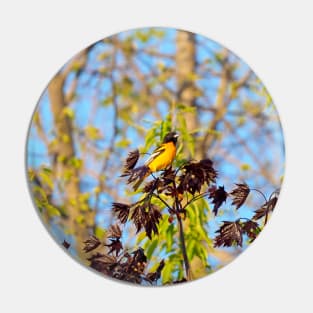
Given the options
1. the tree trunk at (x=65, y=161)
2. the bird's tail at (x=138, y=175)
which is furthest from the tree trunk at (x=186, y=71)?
the tree trunk at (x=65, y=161)

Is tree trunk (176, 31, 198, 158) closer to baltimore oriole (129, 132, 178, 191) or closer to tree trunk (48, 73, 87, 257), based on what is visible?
baltimore oriole (129, 132, 178, 191)

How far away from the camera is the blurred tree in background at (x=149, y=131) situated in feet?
5.00

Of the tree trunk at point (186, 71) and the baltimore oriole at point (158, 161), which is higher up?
the tree trunk at point (186, 71)

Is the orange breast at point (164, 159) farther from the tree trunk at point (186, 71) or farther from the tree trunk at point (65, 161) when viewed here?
the tree trunk at point (65, 161)

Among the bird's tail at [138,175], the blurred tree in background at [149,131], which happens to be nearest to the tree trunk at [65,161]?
the blurred tree in background at [149,131]

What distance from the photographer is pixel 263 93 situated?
1.61 m

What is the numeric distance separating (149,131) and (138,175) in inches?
4.6

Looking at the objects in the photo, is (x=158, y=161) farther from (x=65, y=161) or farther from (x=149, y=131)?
(x=65, y=161)

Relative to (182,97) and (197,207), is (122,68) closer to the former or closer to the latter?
(182,97)

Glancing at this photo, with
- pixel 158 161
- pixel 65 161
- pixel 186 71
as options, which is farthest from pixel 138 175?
pixel 186 71

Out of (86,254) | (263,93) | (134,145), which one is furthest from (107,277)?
(263,93)

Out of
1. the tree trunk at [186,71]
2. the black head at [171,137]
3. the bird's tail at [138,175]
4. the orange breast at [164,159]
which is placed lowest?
the bird's tail at [138,175]

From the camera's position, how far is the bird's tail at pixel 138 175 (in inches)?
61.5

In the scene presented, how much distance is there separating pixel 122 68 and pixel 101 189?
0.31 meters
